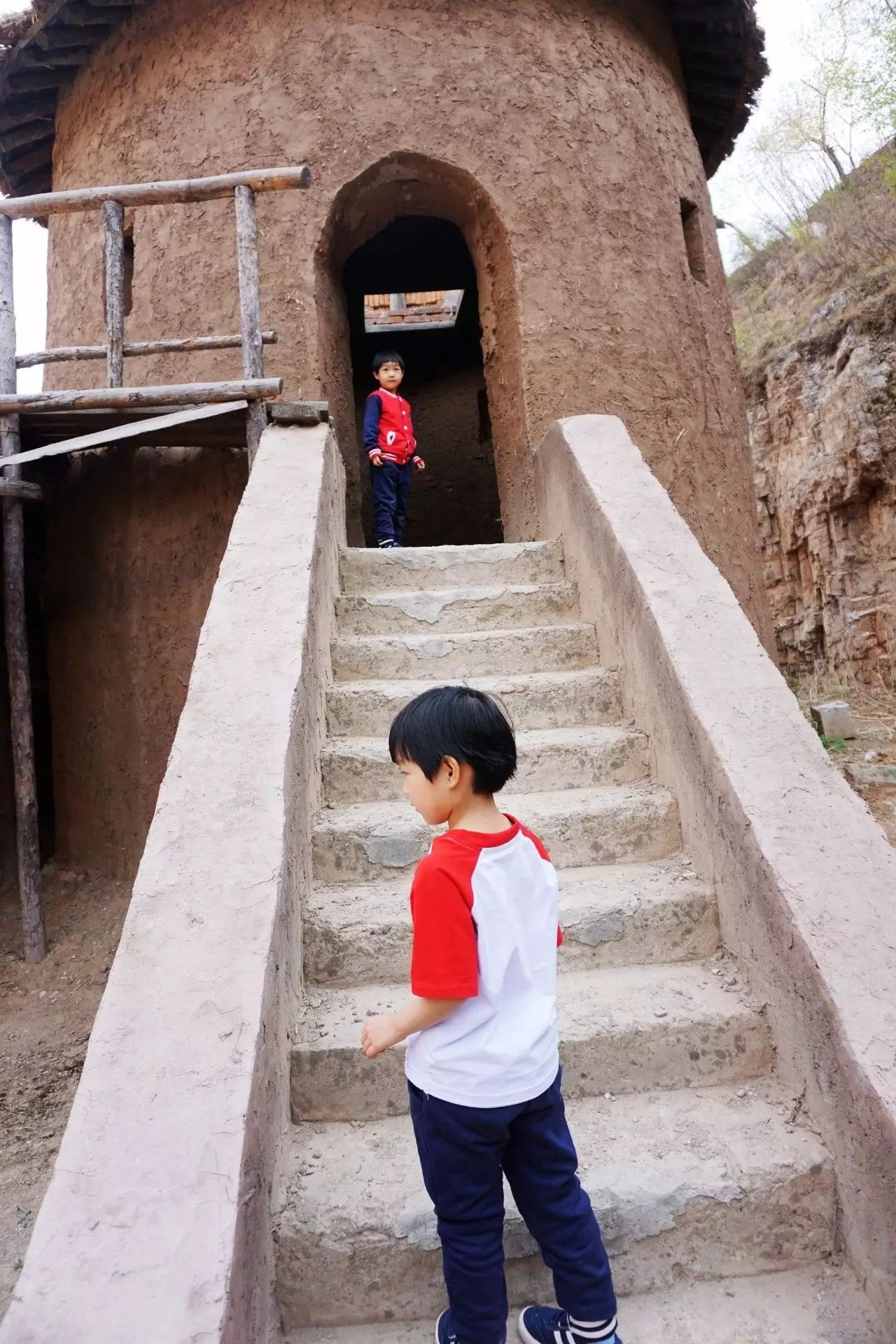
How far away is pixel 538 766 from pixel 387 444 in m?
3.51

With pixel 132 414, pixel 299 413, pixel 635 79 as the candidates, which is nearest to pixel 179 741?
pixel 299 413

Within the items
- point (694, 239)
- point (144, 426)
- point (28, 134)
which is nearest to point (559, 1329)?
point (144, 426)

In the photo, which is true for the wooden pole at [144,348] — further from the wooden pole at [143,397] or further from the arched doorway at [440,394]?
the arched doorway at [440,394]

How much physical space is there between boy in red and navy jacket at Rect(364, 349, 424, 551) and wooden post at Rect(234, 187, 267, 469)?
117 cm

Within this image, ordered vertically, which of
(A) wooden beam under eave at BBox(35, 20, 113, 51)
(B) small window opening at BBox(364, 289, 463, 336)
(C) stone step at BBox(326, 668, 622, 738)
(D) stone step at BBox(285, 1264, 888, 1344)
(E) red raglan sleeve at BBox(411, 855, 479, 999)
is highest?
(A) wooden beam under eave at BBox(35, 20, 113, 51)

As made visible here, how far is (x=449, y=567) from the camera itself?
4195 millimetres

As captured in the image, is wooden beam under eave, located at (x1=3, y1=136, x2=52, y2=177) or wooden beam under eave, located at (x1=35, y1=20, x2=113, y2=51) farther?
wooden beam under eave, located at (x1=3, y1=136, x2=52, y2=177)

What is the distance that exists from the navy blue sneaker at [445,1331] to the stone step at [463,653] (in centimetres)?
216

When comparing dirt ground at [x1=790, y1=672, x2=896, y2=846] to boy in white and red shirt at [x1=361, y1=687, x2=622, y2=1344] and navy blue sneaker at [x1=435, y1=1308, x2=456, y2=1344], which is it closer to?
boy in white and red shirt at [x1=361, y1=687, x2=622, y2=1344]

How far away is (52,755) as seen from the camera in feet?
20.4

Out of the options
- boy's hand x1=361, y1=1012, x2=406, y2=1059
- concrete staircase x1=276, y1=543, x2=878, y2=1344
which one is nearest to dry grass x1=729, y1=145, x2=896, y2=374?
concrete staircase x1=276, y1=543, x2=878, y2=1344

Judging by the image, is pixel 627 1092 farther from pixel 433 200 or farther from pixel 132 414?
pixel 433 200

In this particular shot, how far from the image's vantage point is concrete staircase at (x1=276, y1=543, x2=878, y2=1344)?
175 centimetres

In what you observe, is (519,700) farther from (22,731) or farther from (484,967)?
(22,731)
